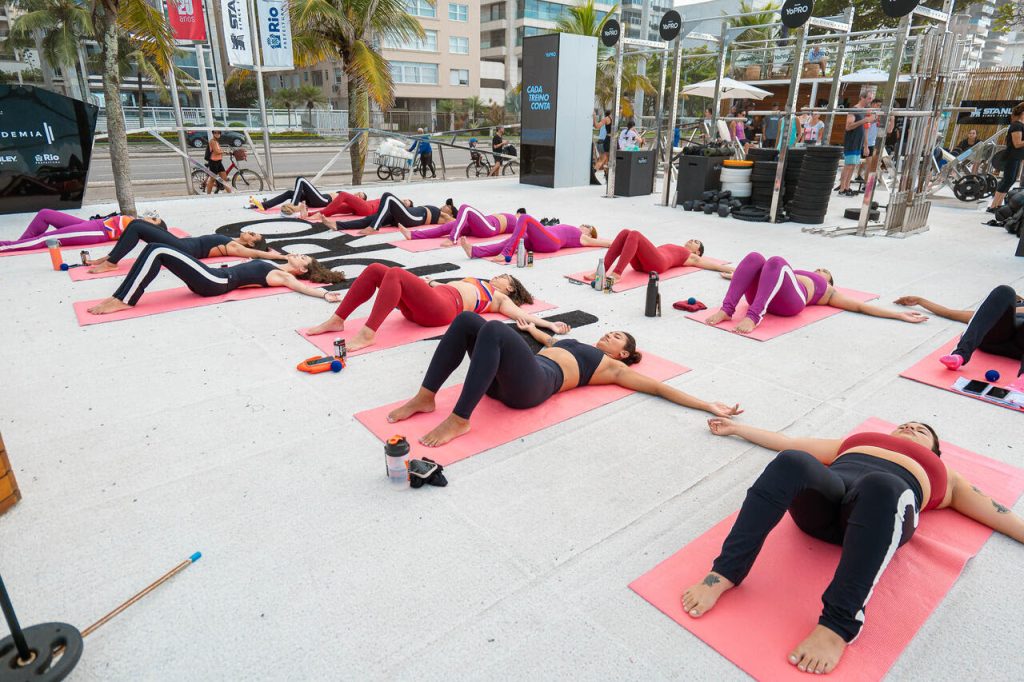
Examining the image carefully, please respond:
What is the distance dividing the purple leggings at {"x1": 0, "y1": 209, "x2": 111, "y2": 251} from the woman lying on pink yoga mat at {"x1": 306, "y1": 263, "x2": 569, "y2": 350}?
472 centimetres

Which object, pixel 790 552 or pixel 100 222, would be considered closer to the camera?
pixel 790 552

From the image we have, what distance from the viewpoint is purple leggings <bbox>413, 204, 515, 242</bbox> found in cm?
765

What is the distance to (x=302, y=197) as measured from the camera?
9.73 meters

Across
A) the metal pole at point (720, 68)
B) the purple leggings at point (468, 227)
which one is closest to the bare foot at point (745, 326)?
the purple leggings at point (468, 227)

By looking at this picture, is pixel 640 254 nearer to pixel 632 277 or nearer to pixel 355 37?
pixel 632 277

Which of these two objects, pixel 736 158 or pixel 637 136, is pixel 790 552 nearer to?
pixel 736 158

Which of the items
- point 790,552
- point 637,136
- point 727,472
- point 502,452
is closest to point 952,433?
point 727,472

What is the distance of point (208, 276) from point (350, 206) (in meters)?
4.36

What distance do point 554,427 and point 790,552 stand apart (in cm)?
134

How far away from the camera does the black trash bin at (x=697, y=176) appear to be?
35.1 ft

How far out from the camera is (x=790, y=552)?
2334 mm

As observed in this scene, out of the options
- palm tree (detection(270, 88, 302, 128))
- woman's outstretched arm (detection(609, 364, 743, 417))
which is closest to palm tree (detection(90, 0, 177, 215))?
woman's outstretched arm (detection(609, 364, 743, 417))

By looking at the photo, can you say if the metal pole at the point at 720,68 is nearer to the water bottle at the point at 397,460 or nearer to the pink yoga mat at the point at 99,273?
the pink yoga mat at the point at 99,273

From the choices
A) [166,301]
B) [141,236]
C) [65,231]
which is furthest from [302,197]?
[166,301]
